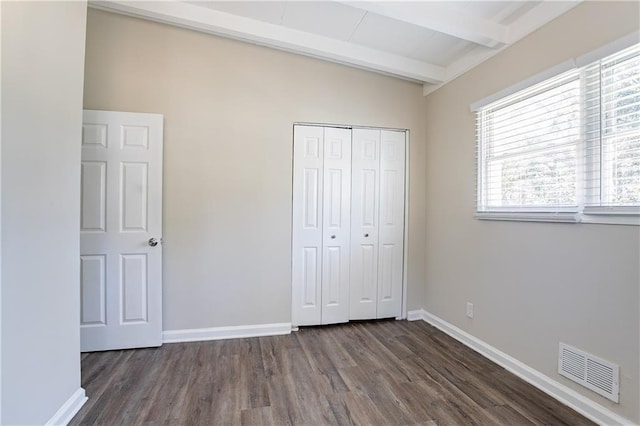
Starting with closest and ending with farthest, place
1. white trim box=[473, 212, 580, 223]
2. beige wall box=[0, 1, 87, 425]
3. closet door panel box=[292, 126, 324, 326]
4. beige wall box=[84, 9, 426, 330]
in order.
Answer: beige wall box=[0, 1, 87, 425]
white trim box=[473, 212, 580, 223]
beige wall box=[84, 9, 426, 330]
closet door panel box=[292, 126, 324, 326]

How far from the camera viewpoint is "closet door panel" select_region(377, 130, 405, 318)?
3.31m

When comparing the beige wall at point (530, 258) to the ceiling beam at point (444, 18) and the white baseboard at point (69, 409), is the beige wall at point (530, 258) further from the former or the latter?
the white baseboard at point (69, 409)

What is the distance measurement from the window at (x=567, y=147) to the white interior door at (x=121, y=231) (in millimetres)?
2896

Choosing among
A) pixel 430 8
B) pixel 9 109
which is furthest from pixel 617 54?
pixel 9 109

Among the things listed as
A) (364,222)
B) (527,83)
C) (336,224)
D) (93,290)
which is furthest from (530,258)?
(93,290)

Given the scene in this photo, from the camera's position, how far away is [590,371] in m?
1.78

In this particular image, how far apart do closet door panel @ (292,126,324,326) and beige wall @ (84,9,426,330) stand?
88mm

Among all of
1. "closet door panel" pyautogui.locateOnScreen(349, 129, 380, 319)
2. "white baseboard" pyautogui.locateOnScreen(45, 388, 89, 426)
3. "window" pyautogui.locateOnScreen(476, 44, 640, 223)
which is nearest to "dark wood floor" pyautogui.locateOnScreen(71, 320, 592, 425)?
"white baseboard" pyautogui.locateOnScreen(45, 388, 89, 426)

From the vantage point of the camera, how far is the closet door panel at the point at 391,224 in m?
3.31

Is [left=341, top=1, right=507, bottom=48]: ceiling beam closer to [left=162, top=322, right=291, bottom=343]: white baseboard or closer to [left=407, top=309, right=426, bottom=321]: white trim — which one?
[left=407, top=309, right=426, bottom=321]: white trim

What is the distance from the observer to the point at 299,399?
75.9 inches

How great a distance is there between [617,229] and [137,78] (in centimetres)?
368

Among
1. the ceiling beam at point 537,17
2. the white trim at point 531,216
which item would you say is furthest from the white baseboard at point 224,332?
the ceiling beam at point 537,17

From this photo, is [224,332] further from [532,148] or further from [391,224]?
[532,148]
